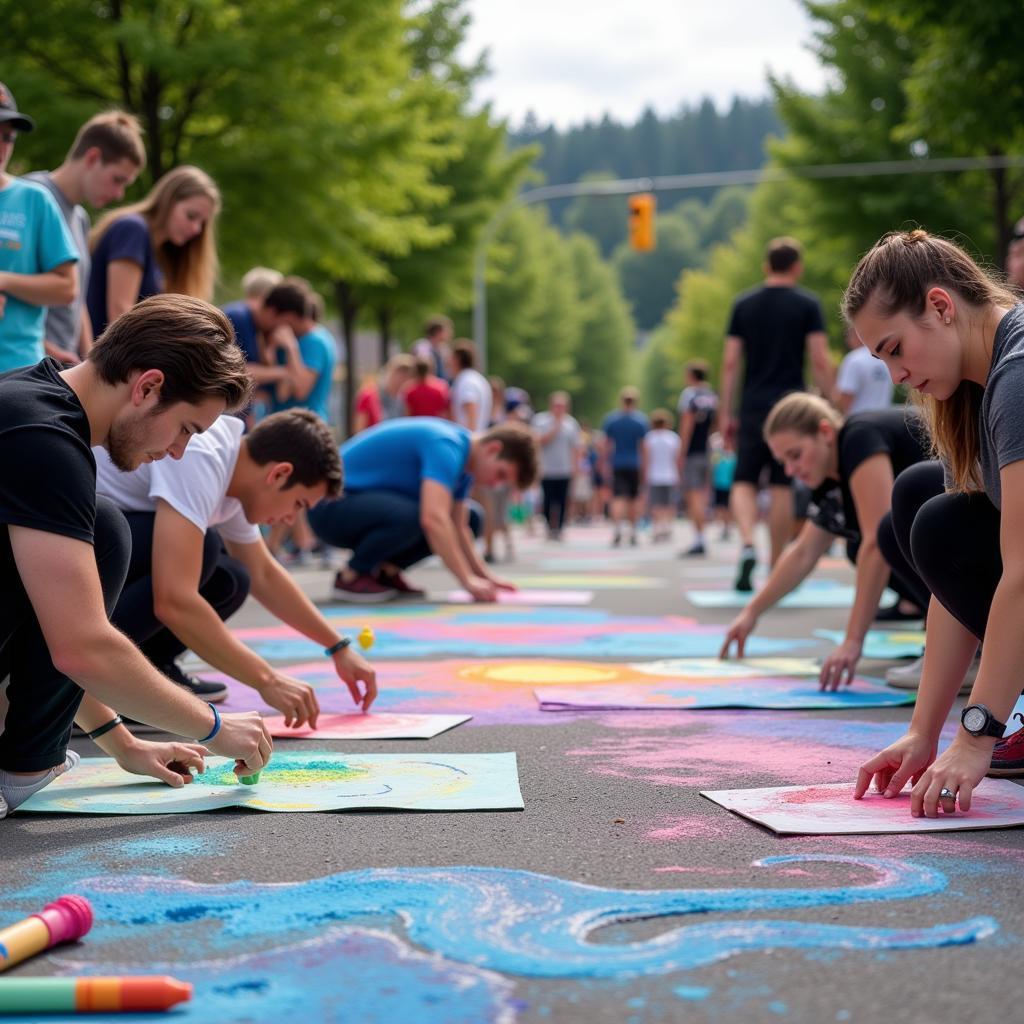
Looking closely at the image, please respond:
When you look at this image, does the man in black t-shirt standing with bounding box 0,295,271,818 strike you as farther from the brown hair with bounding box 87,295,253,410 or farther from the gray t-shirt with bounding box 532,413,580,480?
the gray t-shirt with bounding box 532,413,580,480

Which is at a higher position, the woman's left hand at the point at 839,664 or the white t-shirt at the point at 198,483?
the white t-shirt at the point at 198,483

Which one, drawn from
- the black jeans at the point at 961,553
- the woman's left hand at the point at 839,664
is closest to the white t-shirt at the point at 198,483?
the black jeans at the point at 961,553

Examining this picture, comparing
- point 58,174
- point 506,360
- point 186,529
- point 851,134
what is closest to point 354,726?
point 186,529

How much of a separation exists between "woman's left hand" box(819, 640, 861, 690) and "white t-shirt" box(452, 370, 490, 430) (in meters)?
6.11

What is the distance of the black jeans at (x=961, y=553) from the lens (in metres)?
2.92

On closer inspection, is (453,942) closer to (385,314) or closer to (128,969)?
(128,969)

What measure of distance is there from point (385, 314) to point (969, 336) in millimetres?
22112

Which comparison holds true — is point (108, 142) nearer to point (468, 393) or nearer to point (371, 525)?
point (371, 525)

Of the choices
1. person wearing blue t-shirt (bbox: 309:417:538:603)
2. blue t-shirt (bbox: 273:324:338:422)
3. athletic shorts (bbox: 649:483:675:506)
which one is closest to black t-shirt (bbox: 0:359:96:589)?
person wearing blue t-shirt (bbox: 309:417:538:603)

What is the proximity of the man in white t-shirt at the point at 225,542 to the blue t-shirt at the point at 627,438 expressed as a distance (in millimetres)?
12035

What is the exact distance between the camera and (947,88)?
11.7 metres

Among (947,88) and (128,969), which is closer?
(128,969)

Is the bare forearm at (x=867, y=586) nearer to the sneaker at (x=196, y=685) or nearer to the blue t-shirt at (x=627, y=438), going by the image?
the sneaker at (x=196, y=685)

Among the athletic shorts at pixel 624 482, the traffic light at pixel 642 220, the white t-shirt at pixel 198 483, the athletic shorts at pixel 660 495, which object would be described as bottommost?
the athletic shorts at pixel 660 495
